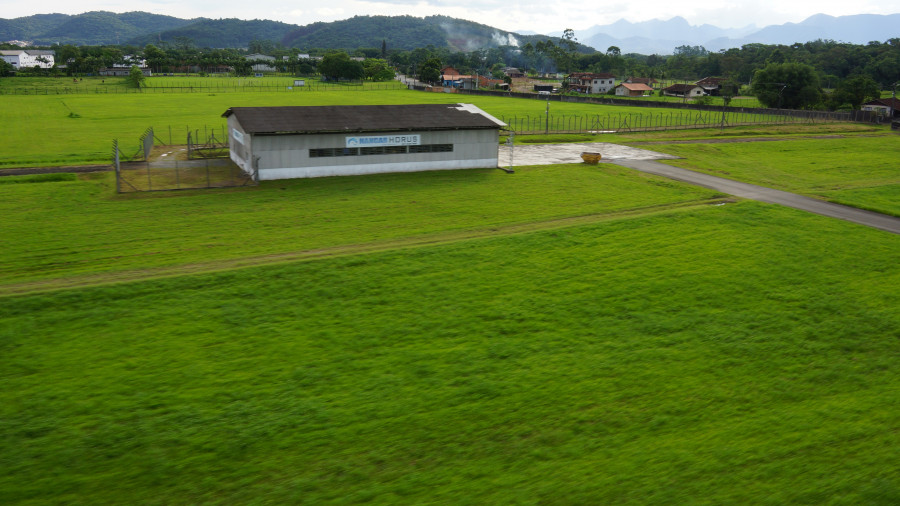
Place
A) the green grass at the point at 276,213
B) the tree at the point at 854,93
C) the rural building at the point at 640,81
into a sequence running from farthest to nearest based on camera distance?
the rural building at the point at 640,81, the tree at the point at 854,93, the green grass at the point at 276,213

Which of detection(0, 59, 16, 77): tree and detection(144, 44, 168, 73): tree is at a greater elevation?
detection(144, 44, 168, 73): tree

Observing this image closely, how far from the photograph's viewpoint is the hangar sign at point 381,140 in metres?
39.6

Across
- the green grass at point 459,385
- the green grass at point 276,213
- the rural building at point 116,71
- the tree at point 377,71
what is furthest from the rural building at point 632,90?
the rural building at point 116,71

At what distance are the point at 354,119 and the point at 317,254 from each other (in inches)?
719

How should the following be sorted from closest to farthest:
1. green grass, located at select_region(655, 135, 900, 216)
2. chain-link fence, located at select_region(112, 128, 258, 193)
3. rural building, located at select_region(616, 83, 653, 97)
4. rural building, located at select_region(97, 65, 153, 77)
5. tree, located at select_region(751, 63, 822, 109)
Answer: chain-link fence, located at select_region(112, 128, 258, 193)
green grass, located at select_region(655, 135, 900, 216)
tree, located at select_region(751, 63, 822, 109)
rural building, located at select_region(616, 83, 653, 97)
rural building, located at select_region(97, 65, 153, 77)

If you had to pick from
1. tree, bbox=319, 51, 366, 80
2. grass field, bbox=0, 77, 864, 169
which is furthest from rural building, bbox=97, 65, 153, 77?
tree, bbox=319, 51, 366, 80

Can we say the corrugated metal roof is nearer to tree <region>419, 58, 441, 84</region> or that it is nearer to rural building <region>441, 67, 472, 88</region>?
tree <region>419, 58, 441, 84</region>

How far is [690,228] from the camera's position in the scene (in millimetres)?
30188

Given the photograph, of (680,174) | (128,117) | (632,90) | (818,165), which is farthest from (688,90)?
(128,117)

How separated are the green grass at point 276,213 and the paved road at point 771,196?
2.52 m

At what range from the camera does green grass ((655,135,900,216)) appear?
39.2 m

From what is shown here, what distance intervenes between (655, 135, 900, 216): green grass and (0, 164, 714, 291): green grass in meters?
8.50

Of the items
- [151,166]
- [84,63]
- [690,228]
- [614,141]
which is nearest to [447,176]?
[690,228]

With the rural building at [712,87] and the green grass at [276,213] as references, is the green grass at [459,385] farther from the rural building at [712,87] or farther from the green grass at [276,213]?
Result: the rural building at [712,87]
